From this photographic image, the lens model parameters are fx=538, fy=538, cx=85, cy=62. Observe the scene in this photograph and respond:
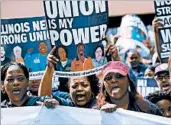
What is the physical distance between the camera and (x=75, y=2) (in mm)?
3008

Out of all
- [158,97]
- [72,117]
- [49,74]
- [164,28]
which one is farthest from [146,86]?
[49,74]

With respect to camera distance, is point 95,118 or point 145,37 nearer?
point 95,118

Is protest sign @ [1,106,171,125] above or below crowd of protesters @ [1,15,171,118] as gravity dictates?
below

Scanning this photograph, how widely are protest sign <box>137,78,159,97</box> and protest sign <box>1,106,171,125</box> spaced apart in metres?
0.13

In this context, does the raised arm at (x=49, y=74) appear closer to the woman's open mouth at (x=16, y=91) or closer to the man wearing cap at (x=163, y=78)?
the woman's open mouth at (x=16, y=91)

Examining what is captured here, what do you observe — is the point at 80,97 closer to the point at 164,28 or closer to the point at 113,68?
the point at 113,68

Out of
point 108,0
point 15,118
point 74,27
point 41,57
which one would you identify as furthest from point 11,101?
point 108,0

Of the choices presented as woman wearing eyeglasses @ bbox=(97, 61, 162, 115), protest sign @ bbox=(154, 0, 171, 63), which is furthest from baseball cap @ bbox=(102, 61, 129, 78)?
protest sign @ bbox=(154, 0, 171, 63)

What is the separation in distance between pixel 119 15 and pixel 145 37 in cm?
22

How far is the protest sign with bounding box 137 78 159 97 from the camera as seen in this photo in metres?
3.08

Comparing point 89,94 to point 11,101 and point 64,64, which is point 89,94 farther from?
point 11,101

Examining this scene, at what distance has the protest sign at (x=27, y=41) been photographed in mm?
3049

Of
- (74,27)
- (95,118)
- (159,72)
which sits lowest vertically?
(95,118)

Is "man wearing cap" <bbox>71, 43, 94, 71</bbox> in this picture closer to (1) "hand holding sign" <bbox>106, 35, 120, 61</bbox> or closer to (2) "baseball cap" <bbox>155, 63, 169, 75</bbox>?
(1) "hand holding sign" <bbox>106, 35, 120, 61</bbox>
